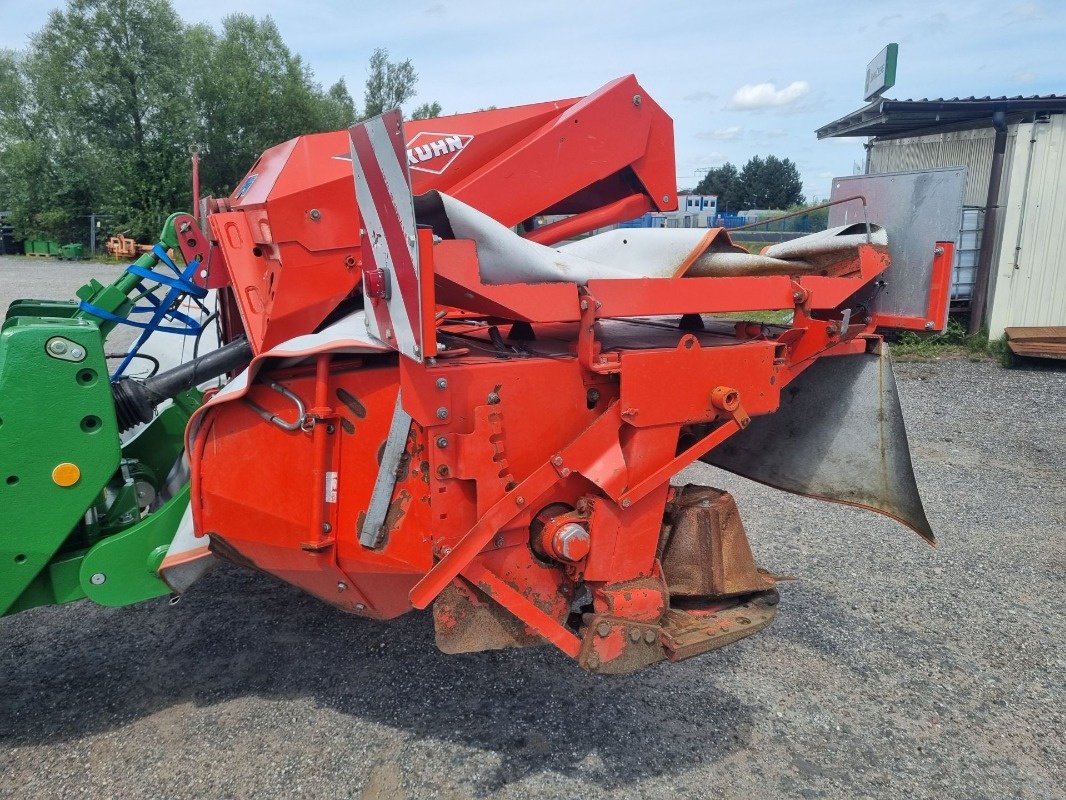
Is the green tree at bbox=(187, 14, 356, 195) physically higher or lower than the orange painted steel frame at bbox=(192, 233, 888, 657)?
higher

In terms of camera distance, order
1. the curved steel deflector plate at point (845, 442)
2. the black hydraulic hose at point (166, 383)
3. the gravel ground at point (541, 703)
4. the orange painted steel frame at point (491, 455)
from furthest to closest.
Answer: the curved steel deflector plate at point (845, 442)
the black hydraulic hose at point (166, 383)
the gravel ground at point (541, 703)
the orange painted steel frame at point (491, 455)

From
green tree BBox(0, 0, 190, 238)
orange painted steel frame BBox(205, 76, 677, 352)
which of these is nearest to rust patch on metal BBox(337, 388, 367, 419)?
orange painted steel frame BBox(205, 76, 677, 352)

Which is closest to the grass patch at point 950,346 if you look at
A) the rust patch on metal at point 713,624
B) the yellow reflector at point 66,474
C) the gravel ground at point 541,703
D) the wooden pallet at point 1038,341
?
the wooden pallet at point 1038,341

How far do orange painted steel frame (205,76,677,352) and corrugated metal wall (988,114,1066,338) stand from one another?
814 cm

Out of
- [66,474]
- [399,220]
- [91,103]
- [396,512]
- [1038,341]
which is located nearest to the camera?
[399,220]

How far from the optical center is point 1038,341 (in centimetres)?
911

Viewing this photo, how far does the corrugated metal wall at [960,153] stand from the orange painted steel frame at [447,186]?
7386 millimetres

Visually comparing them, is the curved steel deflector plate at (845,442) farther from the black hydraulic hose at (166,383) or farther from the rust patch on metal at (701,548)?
the black hydraulic hose at (166,383)

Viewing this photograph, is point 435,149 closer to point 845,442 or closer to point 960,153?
point 845,442

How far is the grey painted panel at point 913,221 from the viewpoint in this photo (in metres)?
2.69

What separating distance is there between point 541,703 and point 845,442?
1.50 meters

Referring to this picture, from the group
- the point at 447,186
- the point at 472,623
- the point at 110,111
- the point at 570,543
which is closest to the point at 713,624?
the point at 570,543

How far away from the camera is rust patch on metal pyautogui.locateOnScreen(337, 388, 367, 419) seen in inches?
88.2

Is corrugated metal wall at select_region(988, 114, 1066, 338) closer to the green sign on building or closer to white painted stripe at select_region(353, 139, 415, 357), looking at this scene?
the green sign on building
